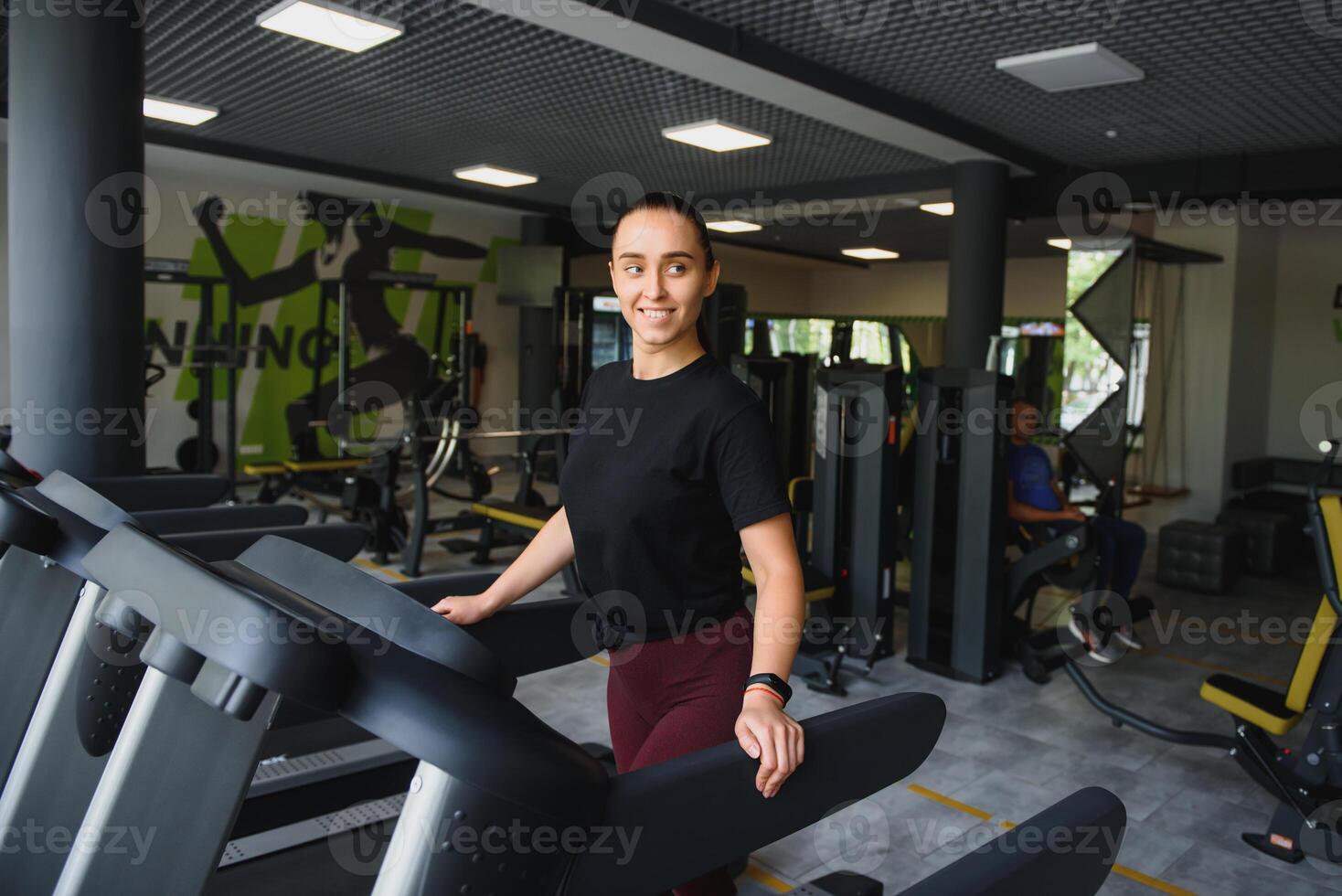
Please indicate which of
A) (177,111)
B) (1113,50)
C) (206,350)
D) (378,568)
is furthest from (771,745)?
(206,350)

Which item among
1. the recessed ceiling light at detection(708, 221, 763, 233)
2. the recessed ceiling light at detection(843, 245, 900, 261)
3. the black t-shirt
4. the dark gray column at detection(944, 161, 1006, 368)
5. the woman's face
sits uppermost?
the recessed ceiling light at detection(843, 245, 900, 261)

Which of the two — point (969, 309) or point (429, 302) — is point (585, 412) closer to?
point (969, 309)

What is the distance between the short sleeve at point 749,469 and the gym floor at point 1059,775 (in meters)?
1.70

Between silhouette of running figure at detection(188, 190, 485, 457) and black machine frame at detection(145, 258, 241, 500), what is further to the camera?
silhouette of running figure at detection(188, 190, 485, 457)

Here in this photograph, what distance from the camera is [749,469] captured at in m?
1.37

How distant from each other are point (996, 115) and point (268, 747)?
5.63 meters

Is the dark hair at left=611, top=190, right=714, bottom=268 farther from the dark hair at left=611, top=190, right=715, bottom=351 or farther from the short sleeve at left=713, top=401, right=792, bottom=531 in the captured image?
the short sleeve at left=713, top=401, right=792, bottom=531

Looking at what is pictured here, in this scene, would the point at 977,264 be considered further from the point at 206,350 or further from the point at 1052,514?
the point at 206,350

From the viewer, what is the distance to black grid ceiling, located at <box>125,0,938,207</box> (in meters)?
4.99

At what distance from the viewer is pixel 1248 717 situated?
10.1 ft

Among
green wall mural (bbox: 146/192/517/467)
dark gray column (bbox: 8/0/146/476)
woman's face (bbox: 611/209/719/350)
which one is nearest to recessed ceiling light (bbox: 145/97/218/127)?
green wall mural (bbox: 146/192/517/467)

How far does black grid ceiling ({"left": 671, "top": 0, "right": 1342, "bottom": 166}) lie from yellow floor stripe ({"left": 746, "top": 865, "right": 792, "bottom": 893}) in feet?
11.7

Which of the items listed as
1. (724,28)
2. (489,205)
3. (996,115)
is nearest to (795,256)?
(489,205)

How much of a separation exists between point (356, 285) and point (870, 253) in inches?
303
